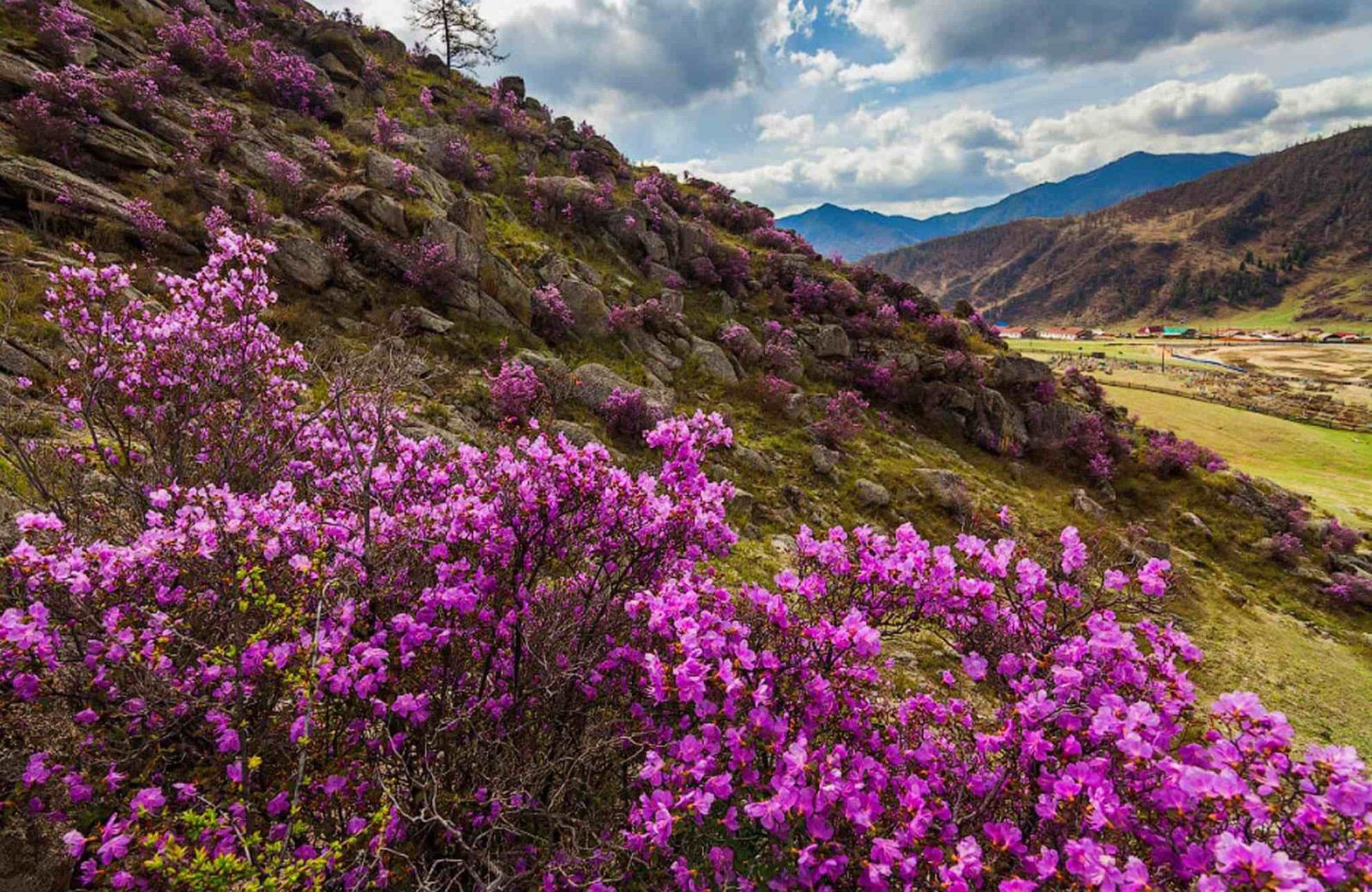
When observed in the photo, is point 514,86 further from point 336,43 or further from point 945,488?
point 945,488

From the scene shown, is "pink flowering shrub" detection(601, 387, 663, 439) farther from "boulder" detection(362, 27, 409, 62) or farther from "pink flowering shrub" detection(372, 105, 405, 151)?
"boulder" detection(362, 27, 409, 62)

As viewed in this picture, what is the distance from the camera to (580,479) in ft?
13.0

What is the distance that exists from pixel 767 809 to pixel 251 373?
22.9 ft

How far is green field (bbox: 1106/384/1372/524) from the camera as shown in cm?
2480

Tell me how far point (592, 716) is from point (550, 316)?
12.2 meters

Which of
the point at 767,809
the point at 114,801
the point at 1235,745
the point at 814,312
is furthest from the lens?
the point at 814,312

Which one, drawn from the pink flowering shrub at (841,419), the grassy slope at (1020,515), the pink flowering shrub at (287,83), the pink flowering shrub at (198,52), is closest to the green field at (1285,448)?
the grassy slope at (1020,515)

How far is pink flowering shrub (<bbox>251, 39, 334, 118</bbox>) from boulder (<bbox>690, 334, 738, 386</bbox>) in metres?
14.0

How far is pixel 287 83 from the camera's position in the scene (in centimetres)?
1722

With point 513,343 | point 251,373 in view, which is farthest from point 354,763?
point 513,343

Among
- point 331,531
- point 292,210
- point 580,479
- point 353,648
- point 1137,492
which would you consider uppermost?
point 292,210

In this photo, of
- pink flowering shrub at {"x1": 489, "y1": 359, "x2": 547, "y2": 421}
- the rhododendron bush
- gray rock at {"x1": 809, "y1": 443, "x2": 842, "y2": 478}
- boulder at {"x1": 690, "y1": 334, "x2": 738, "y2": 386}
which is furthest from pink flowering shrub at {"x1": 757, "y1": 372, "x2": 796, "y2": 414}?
the rhododendron bush

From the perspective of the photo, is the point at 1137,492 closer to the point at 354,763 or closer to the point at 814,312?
the point at 814,312

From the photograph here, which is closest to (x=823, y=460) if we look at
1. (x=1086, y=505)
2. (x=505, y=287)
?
(x=1086, y=505)
